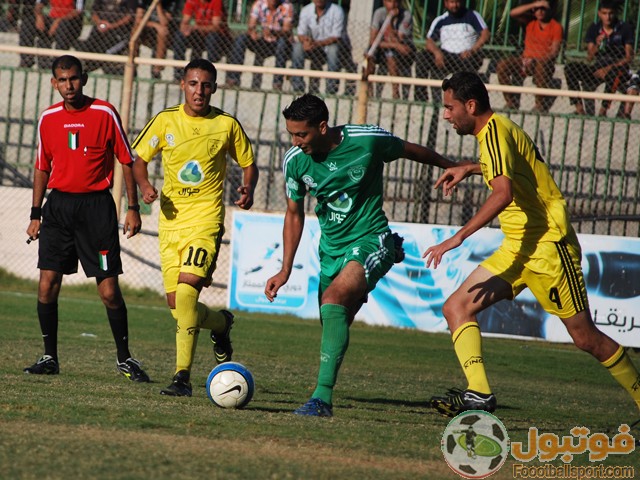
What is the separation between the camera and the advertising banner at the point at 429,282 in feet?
44.5

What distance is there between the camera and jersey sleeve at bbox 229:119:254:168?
8.07 metres

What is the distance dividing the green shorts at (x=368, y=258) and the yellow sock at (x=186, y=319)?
40.0 inches

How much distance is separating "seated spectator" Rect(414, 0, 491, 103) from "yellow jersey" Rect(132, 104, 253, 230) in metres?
8.07

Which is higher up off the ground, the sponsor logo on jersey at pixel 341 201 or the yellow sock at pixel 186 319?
the sponsor logo on jersey at pixel 341 201

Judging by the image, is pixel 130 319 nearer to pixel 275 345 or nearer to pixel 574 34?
pixel 275 345

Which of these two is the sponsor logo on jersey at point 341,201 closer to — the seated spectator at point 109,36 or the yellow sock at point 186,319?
the yellow sock at point 186,319

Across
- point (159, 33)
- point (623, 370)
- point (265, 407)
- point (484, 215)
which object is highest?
point (159, 33)

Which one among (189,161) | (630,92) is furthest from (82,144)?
(630,92)

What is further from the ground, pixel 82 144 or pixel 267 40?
pixel 267 40

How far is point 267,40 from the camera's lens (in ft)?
54.6

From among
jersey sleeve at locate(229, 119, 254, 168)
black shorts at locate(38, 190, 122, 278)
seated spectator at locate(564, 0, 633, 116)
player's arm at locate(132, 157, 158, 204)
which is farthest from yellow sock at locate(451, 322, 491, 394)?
seated spectator at locate(564, 0, 633, 116)

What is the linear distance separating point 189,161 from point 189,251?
2.38 ft

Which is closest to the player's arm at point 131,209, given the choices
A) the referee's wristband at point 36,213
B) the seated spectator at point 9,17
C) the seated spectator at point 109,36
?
the referee's wristband at point 36,213

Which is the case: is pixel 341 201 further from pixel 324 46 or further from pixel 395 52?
pixel 324 46
